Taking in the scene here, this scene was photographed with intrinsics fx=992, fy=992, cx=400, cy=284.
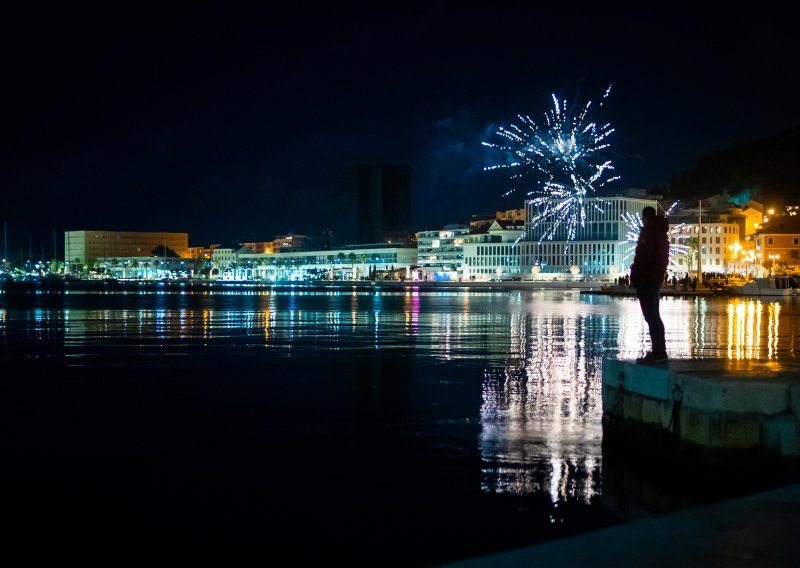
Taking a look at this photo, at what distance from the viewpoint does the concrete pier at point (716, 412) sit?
9828mm

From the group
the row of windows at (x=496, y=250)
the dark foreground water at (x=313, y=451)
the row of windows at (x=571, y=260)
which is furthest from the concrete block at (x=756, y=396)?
the row of windows at (x=496, y=250)

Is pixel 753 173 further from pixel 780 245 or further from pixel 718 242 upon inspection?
pixel 780 245

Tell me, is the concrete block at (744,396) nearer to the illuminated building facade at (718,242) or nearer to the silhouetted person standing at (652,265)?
the silhouetted person standing at (652,265)

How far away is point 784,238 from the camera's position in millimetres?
115312

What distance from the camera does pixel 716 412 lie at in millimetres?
10023

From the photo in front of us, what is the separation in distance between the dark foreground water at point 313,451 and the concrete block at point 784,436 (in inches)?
39.7

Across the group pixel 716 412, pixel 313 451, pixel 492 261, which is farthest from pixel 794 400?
pixel 492 261

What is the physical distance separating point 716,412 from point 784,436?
0.68 m

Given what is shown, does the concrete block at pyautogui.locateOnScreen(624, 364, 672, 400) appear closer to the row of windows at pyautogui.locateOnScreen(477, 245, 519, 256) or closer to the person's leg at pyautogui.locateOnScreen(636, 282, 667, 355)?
the person's leg at pyautogui.locateOnScreen(636, 282, 667, 355)

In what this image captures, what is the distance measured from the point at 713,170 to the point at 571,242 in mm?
28482

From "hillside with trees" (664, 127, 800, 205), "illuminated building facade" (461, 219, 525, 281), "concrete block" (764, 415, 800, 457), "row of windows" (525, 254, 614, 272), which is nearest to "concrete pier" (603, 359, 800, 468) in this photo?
"concrete block" (764, 415, 800, 457)

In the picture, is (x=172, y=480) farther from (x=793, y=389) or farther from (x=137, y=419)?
(x=793, y=389)

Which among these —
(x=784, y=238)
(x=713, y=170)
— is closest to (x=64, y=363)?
(x=784, y=238)

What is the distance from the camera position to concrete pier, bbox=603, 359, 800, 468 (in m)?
9.83
